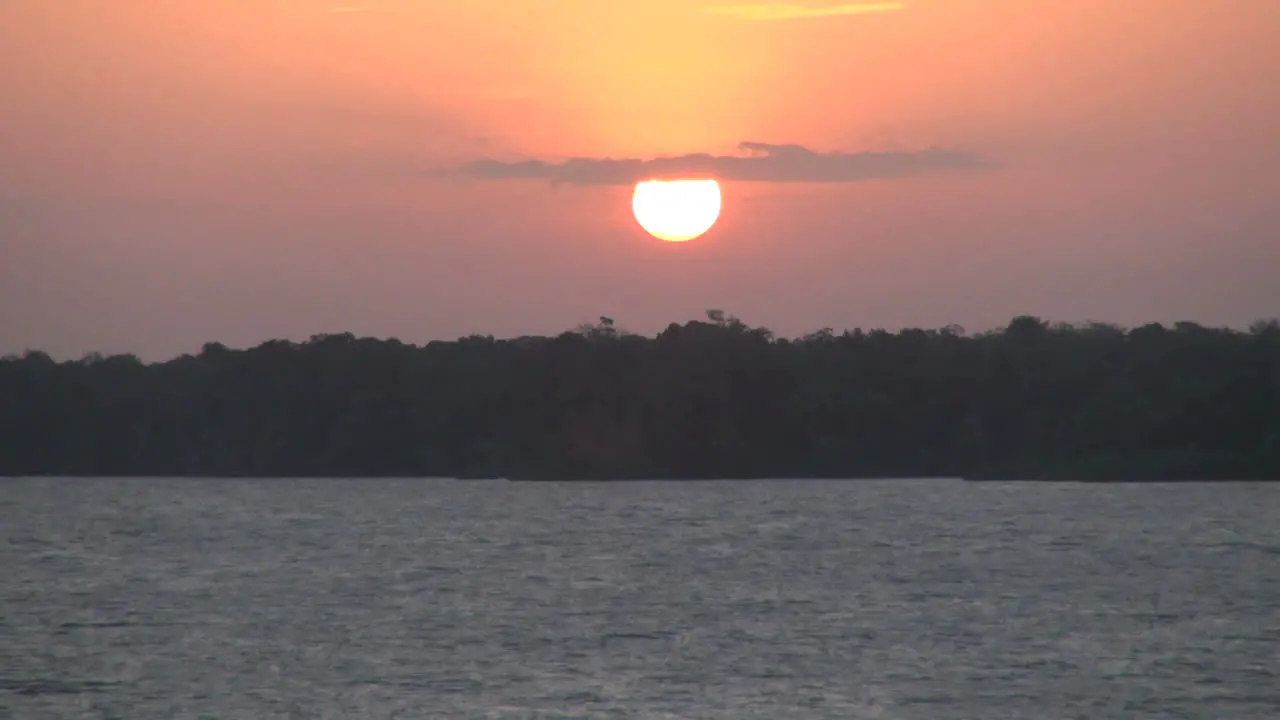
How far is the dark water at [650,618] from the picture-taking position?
34000mm

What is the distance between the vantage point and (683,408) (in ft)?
534

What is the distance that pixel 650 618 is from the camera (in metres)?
47.8

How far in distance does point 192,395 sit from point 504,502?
64171 mm

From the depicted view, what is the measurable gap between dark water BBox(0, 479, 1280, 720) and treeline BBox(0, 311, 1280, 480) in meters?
48.2

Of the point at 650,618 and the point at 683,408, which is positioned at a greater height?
the point at 683,408

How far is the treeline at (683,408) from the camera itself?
149 metres

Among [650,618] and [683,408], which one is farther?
[683,408]

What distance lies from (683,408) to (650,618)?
115 meters

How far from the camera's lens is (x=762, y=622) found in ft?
154

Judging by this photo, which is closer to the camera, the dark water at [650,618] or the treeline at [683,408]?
→ the dark water at [650,618]

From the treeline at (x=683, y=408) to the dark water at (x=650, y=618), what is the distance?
48.2 metres

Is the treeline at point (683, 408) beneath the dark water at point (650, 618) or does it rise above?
above

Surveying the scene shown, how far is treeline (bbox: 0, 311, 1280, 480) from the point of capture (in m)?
149

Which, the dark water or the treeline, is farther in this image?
the treeline
